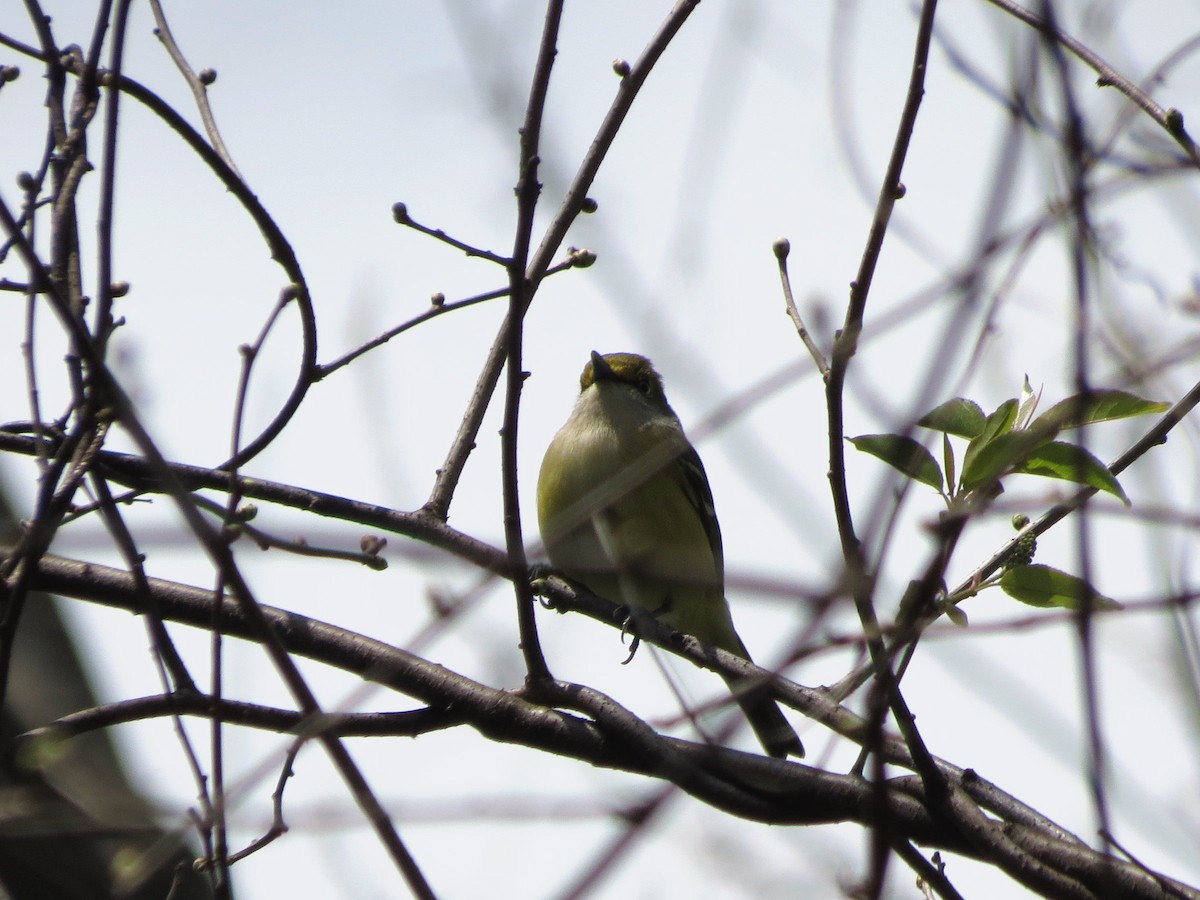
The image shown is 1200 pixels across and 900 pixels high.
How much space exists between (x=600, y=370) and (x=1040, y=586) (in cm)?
455

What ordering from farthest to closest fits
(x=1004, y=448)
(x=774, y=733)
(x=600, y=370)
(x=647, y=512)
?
(x=600, y=370) < (x=774, y=733) < (x=647, y=512) < (x=1004, y=448)

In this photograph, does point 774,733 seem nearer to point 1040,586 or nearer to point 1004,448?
point 1040,586

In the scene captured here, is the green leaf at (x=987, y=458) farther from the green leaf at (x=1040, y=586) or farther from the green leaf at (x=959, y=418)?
the green leaf at (x=1040, y=586)

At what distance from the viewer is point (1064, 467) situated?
9.83 ft

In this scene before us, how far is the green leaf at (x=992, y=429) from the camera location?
2959 millimetres

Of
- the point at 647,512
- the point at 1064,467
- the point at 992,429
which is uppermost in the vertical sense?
the point at 647,512

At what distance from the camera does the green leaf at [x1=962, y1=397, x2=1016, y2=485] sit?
2.96m

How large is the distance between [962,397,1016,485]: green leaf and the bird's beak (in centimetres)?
449

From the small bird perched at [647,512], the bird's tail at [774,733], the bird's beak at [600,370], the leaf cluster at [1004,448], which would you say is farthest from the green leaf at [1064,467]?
the bird's beak at [600,370]

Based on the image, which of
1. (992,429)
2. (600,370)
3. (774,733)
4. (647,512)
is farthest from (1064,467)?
(600,370)

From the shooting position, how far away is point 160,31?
11.9 feet

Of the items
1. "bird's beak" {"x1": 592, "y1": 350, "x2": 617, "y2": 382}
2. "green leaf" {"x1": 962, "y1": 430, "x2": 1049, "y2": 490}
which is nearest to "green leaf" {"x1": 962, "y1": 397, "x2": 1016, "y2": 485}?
"green leaf" {"x1": 962, "y1": 430, "x2": 1049, "y2": 490}

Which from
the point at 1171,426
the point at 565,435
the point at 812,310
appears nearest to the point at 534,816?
the point at 812,310

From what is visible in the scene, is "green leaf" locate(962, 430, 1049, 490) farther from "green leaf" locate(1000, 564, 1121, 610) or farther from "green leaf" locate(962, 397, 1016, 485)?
"green leaf" locate(1000, 564, 1121, 610)
